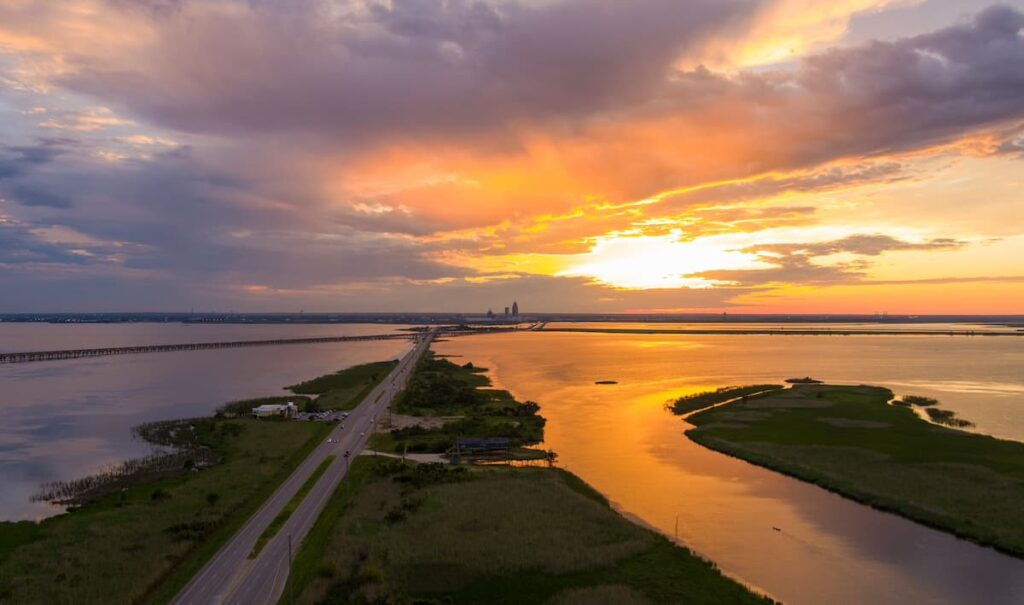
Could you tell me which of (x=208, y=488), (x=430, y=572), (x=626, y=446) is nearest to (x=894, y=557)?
(x=430, y=572)

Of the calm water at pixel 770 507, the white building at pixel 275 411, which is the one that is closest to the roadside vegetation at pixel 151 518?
the white building at pixel 275 411

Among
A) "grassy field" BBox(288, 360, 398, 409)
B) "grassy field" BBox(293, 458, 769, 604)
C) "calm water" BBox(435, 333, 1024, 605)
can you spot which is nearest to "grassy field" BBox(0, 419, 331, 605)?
"grassy field" BBox(293, 458, 769, 604)

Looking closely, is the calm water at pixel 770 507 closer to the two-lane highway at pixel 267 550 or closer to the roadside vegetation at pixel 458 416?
the roadside vegetation at pixel 458 416

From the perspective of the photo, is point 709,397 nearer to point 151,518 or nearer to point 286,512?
point 286,512

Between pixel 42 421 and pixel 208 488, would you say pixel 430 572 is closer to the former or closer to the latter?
pixel 208 488

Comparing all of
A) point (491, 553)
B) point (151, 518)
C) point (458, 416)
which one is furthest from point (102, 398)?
point (491, 553)
